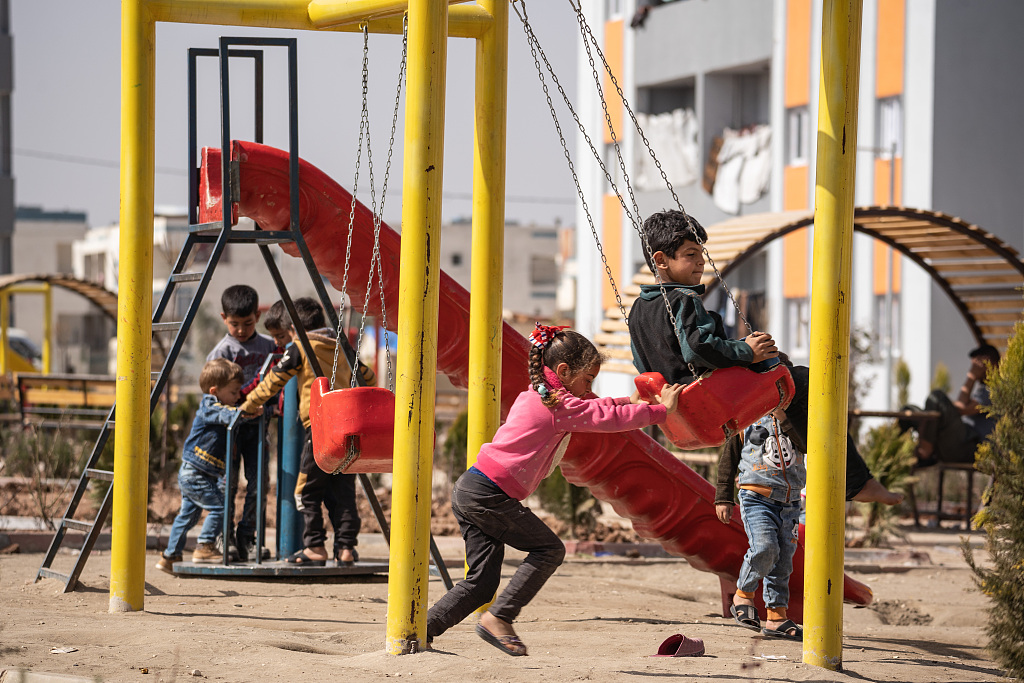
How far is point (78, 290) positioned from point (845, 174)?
16.5 meters

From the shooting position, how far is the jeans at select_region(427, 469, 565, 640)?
458 centimetres

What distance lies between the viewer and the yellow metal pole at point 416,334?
14.5 ft

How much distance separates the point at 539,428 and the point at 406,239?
2.88ft

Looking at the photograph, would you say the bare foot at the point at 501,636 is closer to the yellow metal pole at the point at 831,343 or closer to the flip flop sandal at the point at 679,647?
the flip flop sandal at the point at 679,647

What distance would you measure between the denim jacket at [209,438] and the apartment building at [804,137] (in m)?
14.1

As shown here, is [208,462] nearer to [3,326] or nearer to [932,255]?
[932,255]

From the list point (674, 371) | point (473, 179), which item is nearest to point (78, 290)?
point (473, 179)

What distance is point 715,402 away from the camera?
14.9 feet

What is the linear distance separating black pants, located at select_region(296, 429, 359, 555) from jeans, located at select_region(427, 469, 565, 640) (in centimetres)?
269

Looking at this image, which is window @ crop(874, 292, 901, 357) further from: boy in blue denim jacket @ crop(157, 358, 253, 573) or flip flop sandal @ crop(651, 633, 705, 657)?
flip flop sandal @ crop(651, 633, 705, 657)

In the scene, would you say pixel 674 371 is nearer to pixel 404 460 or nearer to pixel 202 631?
pixel 404 460

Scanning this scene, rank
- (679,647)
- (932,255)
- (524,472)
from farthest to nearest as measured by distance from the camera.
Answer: (932,255), (679,647), (524,472)

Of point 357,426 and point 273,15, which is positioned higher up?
point 273,15

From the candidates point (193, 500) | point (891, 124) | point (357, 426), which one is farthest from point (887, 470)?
point (891, 124)
